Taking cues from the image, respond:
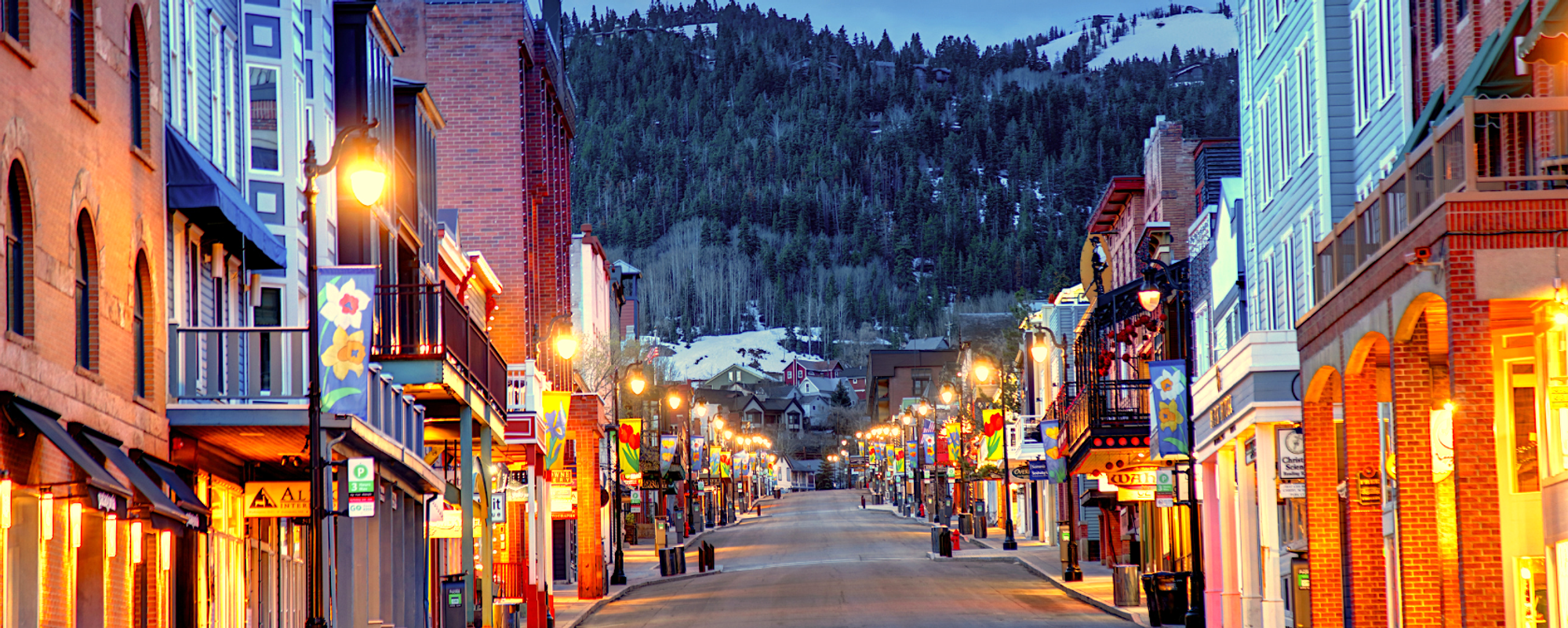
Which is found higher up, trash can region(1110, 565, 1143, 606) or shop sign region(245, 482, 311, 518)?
shop sign region(245, 482, 311, 518)

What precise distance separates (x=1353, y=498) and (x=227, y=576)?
14.4 m

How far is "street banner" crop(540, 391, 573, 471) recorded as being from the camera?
41625 mm

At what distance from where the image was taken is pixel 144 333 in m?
20.4

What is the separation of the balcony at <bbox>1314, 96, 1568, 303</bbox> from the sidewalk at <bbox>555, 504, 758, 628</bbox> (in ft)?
67.4

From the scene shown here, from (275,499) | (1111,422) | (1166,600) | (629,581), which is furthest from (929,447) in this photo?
(275,499)

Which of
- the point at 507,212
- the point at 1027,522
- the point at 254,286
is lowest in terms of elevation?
the point at 1027,522

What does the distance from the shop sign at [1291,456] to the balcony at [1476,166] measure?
7.81 meters

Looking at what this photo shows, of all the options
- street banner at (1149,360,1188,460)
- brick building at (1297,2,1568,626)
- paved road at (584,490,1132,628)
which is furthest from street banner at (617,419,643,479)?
brick building at (1297,2,1568,626)

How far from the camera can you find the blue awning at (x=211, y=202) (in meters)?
21.4

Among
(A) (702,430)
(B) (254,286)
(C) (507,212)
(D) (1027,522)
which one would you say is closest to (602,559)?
→ (C) (507,212)

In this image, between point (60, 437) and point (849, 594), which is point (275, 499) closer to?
point (60, 437)

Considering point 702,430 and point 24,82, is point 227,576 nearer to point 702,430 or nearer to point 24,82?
point 24,82

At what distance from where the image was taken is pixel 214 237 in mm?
23688

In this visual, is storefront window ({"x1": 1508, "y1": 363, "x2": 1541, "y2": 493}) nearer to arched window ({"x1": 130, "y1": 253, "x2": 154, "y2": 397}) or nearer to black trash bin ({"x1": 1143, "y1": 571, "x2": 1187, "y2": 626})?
arched window ({"x1": 130, "y1": 253, "x2": 154, "y2": 397})
